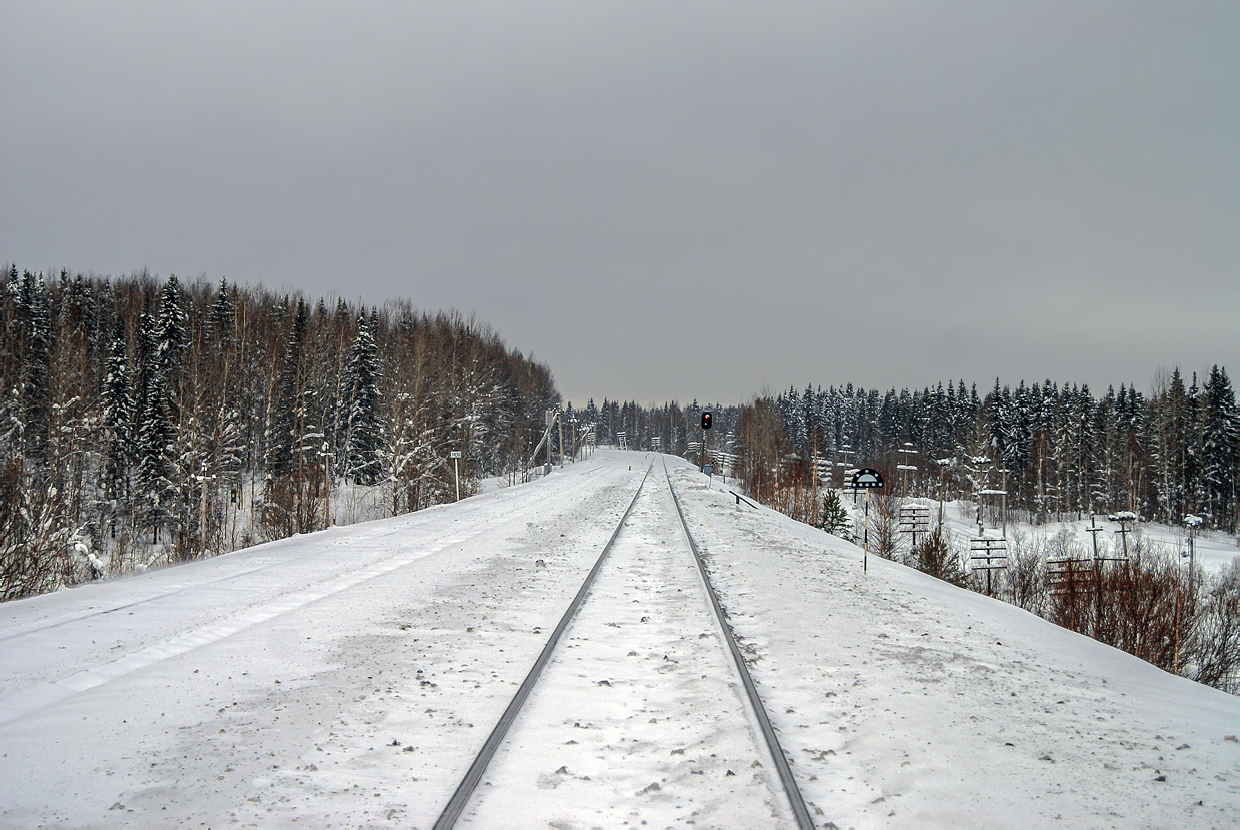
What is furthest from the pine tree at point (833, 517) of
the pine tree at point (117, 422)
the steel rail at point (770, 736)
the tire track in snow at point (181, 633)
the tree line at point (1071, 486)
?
the pine tree at point (117, 422)

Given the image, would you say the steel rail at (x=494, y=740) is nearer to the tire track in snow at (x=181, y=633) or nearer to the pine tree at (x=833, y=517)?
the tire track in snow at (x=181, y=633)

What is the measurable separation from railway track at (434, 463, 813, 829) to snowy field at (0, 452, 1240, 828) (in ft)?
0.10

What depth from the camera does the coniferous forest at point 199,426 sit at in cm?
2216

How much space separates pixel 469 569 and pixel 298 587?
9.38 feet

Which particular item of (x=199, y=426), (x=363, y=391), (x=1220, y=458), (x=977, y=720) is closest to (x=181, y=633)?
(x=977, y=720)

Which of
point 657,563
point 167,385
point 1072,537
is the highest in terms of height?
point 167,385

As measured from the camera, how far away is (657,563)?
43.2 feet

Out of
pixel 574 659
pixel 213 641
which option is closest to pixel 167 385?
pixel 213 641

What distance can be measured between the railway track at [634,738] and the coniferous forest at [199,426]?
9.68 meters

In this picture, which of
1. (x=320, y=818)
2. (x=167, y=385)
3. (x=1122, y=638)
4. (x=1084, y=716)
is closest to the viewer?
(x=320, y=818)

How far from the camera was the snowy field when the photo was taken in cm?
411

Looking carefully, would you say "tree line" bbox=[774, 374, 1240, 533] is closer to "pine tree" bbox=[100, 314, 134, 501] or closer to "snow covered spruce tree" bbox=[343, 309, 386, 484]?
"snow covered spruce tree" bbox=[343, 309, 386, 484]

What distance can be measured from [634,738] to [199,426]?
114 feet

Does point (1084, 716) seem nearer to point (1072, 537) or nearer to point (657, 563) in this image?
point (657, 563)
